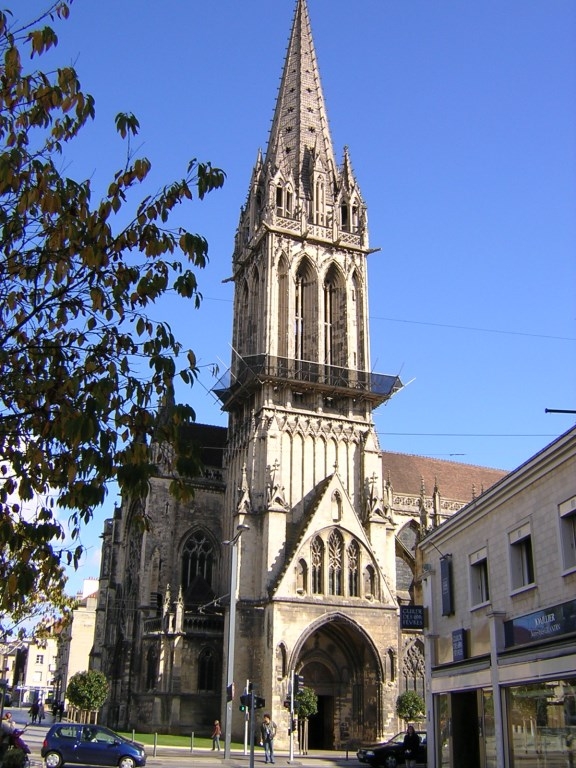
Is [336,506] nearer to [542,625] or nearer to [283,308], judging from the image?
[283,308]

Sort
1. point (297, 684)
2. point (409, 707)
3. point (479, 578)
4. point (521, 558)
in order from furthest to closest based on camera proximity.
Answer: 1. point (409, 707)
2. point (297, 684)
3. point (479, 578)
4. point (521, 558)

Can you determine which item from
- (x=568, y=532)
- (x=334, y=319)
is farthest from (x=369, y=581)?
(x=568, y=532)

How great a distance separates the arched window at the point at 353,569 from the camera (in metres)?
37.3

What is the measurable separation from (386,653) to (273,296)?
1839cm

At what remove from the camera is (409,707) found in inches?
1380

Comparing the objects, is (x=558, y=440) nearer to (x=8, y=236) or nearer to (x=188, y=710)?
(x=8, y=236)

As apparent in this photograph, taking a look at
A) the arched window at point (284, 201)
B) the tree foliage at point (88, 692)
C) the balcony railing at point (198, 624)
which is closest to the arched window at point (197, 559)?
the balcony railing at point (198, 624)

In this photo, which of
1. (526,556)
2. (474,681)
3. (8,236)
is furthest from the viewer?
(474,681)

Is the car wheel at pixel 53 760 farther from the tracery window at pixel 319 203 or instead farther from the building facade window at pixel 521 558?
the tracery window at pixel 319 203

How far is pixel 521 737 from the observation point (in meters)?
16.0

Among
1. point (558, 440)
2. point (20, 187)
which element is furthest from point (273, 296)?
point (20, 187)

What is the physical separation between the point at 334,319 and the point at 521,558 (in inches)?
1129

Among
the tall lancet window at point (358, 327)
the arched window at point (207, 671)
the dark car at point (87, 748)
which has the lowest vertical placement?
the dark car at point (87, 748)

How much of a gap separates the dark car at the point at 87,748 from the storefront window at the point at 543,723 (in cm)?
1018
